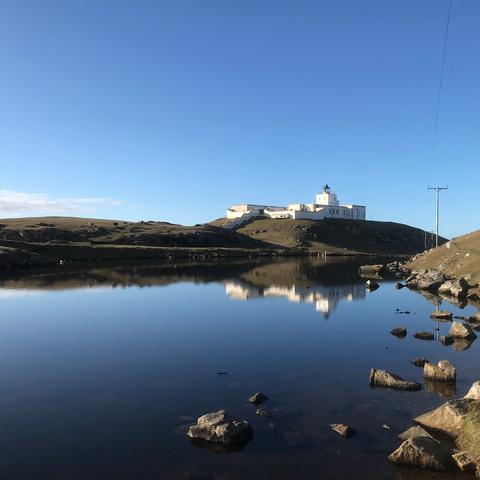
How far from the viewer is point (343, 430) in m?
17.9

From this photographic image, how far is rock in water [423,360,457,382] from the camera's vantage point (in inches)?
958

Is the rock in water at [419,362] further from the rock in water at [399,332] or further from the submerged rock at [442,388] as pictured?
the rock in water at [399,332]

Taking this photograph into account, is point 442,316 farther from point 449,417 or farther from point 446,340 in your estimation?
point 449,417

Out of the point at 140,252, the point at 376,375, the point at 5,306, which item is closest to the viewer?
the point at 376,375

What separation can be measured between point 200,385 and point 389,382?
8.86 m

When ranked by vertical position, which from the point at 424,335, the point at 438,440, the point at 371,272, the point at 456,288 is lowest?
the point at 438,440

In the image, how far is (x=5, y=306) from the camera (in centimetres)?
5216

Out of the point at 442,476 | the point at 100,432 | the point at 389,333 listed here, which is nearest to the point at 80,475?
the point at 100,432

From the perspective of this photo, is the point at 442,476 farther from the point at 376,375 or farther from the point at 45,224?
the point at 45,224

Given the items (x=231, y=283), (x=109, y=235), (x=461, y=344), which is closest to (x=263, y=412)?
(x=461, y=344)

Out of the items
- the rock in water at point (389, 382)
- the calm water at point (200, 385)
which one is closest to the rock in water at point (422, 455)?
the calm water at point (200, 385)

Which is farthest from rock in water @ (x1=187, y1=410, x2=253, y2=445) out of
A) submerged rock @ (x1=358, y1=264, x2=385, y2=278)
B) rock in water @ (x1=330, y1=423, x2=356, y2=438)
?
submerged rock @ (x1=358, y1=264, x2=385, y2=278)

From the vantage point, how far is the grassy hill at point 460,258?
66287 mm

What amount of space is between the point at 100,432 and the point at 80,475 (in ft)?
10.5
